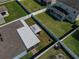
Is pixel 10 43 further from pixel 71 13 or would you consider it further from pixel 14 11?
pixel 71 13

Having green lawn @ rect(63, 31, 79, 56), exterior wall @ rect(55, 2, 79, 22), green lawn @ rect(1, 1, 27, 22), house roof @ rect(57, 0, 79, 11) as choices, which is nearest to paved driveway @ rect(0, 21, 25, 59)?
green lawn @ rect(1, 1, 27, 22)

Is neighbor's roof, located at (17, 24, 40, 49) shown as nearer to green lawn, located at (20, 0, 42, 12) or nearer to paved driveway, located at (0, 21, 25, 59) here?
paved driveway, located at (0, 21, 25, 59)

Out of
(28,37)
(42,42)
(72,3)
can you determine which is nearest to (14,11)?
(28,37)

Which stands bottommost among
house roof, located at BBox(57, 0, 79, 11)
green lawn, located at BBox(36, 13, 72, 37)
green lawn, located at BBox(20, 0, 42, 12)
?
green lawn, located at BBox(36, 13, 72, 37)

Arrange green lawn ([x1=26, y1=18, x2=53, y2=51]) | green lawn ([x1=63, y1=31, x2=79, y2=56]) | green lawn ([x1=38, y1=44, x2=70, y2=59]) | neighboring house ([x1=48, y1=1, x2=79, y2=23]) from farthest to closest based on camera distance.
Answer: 1. neighboring house ([x1=48, y1=1, x2=79, y2=23])
2. green lawn ([x1=26, y1=18, x2=53, y2=51])
3. green lawn ([x1=63, y1=31, x2=79, y2=56])
4. green lawn ([x1=38, y1=44, x2=70, y2=59])

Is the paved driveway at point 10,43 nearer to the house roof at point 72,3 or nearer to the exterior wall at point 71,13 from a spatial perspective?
the exterior wall at point 71,13

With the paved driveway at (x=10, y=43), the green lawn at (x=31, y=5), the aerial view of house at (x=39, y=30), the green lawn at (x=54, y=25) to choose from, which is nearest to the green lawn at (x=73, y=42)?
the aerial view of house at (x=39, y=30)

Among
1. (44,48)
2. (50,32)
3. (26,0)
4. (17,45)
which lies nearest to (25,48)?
(17,45)
